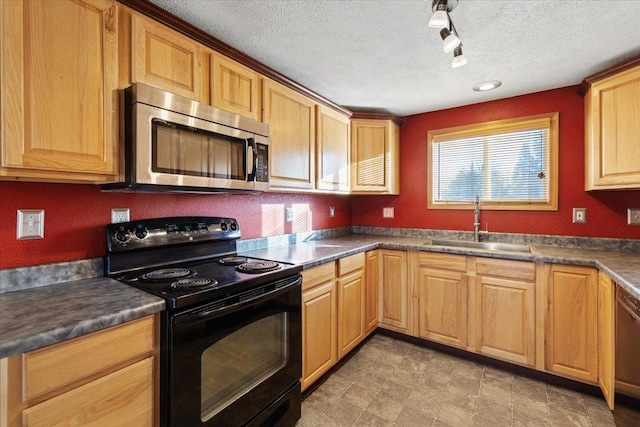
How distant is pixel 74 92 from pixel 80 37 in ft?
0.74

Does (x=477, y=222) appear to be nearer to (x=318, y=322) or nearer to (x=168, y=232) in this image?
(x=318, y=322)

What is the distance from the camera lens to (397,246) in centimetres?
269

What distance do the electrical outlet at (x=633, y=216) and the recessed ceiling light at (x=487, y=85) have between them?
1353 millimetres

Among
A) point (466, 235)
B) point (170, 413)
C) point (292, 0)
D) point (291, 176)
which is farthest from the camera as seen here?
point (466, 235)

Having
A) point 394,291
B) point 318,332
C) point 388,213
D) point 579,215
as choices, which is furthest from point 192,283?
point 579,215

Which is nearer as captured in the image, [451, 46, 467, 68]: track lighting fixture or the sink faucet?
[451, 46, 467, 68]: track lighting fixture

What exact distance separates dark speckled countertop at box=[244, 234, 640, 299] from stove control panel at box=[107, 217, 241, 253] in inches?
12.4

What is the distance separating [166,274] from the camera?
1.49 metres

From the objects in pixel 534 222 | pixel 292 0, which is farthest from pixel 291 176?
pixel 534 222

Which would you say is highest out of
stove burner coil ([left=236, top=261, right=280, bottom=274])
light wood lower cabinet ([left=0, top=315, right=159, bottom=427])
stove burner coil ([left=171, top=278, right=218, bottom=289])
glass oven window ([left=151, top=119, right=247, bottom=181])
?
glass oven window ([left=151, top=119, right=247, bottom=181])

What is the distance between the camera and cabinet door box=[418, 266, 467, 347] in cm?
244

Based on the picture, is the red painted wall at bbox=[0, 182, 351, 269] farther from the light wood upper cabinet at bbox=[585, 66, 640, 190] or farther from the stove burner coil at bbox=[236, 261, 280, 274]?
the light wood upper cabinet at bbox=[585, 66, 640, 190]

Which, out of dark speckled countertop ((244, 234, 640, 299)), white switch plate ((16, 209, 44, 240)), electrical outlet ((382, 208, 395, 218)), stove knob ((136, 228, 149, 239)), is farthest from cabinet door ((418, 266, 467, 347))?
white switch plate ((16, 209, 44, 240))

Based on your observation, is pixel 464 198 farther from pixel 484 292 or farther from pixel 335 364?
pixel 335 364
